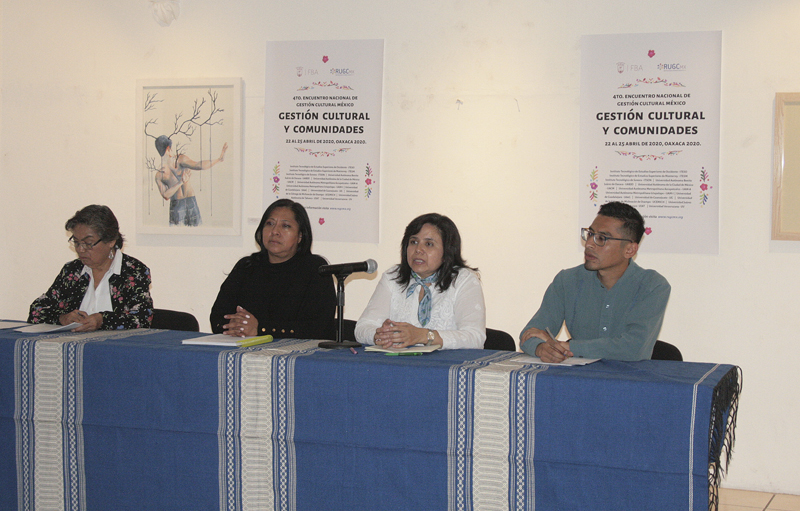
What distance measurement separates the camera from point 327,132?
4.29 metres

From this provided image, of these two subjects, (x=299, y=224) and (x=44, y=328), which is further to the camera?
(x=299, y=224)

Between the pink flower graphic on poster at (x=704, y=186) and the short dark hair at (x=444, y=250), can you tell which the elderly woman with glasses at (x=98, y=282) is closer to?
the short dark hair at (x=444, y=250)

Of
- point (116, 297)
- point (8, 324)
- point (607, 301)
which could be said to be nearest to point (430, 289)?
point (607, 301)

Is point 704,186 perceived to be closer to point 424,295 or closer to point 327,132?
point 424,295

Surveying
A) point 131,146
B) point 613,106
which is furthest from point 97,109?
point 613,106

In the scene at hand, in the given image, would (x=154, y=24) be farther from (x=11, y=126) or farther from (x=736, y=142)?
(x=736, y=142)

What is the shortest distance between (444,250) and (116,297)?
1.53 meters

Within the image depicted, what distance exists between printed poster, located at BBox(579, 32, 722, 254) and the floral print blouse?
91.9 inches

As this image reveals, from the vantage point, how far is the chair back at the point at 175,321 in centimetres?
352

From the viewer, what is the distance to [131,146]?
4.58 metres

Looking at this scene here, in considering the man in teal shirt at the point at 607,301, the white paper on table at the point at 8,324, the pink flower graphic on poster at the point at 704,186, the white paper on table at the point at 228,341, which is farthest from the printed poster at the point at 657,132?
the white paper on table at the point at 8,324

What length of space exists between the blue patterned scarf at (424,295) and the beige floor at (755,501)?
1887 mm

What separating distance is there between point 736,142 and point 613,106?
0.66 metres

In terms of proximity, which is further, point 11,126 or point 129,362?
point 11,126
